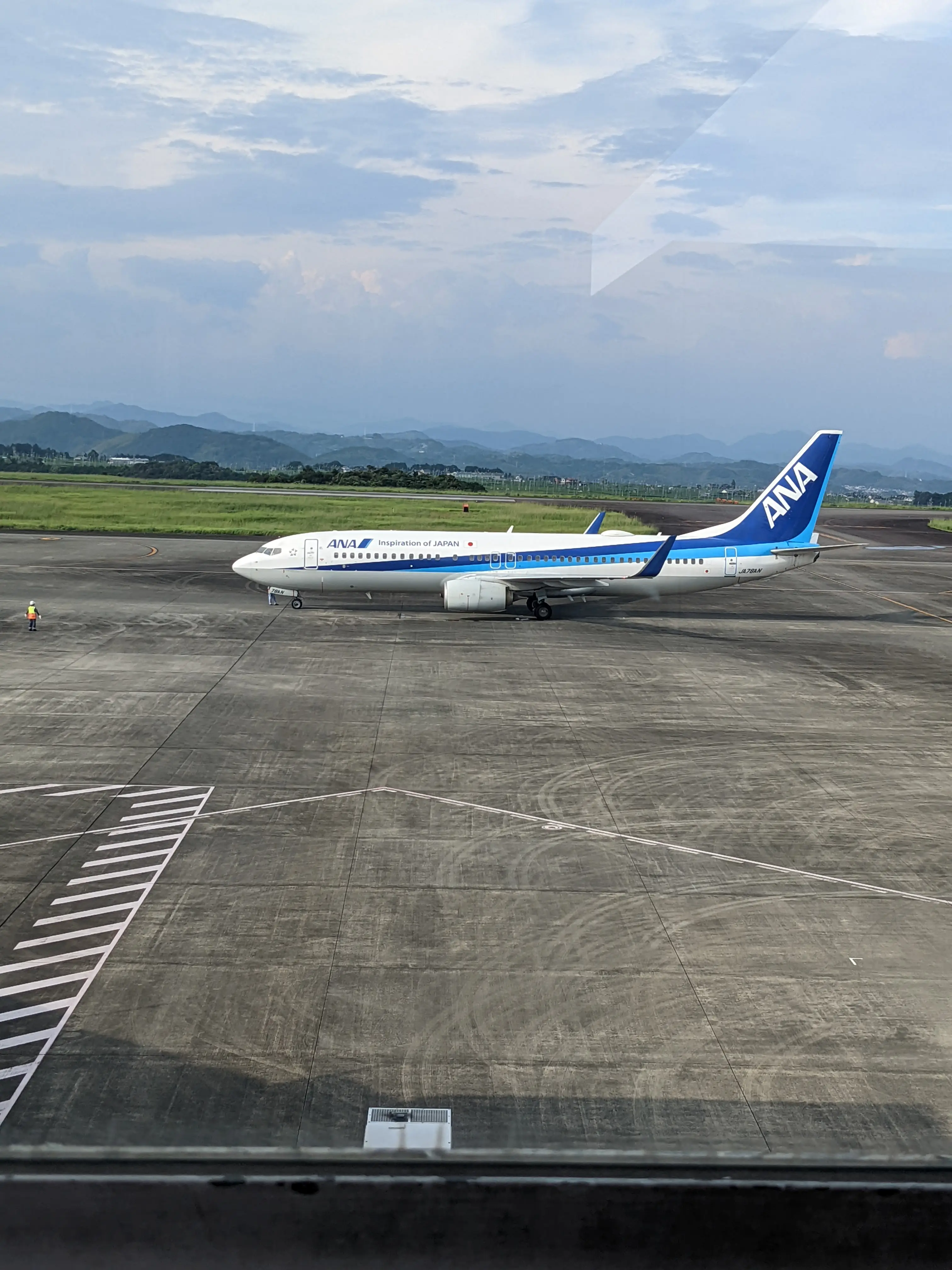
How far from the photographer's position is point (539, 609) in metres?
52.8

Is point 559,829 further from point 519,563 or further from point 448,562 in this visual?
point 519,563

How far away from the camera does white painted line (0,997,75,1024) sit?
1499 cm

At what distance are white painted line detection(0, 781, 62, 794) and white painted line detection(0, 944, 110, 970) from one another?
8785mm

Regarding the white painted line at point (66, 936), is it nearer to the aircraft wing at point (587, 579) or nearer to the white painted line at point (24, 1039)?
the white painted line at point (24, 1039)

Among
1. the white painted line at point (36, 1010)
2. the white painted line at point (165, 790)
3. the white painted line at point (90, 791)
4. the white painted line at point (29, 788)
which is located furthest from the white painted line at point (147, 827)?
the white painted line at point (36, 1010)

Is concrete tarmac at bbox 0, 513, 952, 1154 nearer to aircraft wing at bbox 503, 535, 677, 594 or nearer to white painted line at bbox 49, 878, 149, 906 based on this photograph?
white painted line at bbox 49, 878, 149, 906

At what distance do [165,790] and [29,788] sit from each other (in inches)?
127

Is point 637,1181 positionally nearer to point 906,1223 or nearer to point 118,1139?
point 906,1223

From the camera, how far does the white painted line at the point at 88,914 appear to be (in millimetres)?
18000

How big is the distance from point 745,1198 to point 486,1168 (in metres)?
0.77

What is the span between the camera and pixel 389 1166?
3053mm

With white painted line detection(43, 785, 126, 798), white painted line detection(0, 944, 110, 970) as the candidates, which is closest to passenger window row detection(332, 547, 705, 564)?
white painted line detection(43, 785, 126, 798)

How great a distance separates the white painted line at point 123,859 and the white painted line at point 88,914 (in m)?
1.86

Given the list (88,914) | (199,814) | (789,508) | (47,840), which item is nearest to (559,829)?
(199,814)
